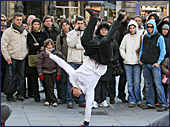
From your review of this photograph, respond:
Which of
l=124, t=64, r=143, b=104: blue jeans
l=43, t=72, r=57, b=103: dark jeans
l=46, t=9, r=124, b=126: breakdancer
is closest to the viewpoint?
l=46, t=9, r=124, b=126: breakdancer

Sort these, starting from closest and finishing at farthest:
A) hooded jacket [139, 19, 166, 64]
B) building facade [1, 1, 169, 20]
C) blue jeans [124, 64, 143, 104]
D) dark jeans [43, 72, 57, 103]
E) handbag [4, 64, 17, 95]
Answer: hooded jacket [139, 19, 166, 64]
dark jeans [43, 72, 57, 103]
blue jeans [124, 64, 143, 104]
handbag [4, 64, 17, 95]
building facade [1, 1, 169, 20]

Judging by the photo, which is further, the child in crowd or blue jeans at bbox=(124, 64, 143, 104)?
blue jeans at bbox=(124, 64, 143, 104)

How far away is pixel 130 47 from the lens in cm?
918

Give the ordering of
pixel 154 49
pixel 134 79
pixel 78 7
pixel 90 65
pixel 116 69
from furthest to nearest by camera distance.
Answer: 1. pixel 78 7
2. pixel 134 79
3. pixel 116 69
4. pixel 154 49
5. pixel 90 65

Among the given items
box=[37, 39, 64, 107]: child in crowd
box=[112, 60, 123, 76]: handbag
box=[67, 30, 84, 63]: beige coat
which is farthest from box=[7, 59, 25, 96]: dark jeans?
box=[112, 60, 123, 76]: handbag

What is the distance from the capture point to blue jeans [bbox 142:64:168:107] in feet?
28.8

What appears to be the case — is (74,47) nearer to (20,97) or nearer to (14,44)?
(14,44)

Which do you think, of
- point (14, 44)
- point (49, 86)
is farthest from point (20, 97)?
point (14, 44)

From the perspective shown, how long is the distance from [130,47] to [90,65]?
2.67m

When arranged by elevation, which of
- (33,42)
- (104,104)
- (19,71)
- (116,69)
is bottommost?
(104,104)

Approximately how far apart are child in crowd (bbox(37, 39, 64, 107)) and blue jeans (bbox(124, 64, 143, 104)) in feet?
5.54

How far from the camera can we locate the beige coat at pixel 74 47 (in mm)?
8920

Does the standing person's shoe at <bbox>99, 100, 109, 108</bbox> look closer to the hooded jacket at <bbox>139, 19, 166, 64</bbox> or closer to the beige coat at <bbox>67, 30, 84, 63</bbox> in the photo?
the beige coat at <bbox>67, 30, 84, 63</bbox>

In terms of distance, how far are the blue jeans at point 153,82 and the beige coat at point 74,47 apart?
1.56m
